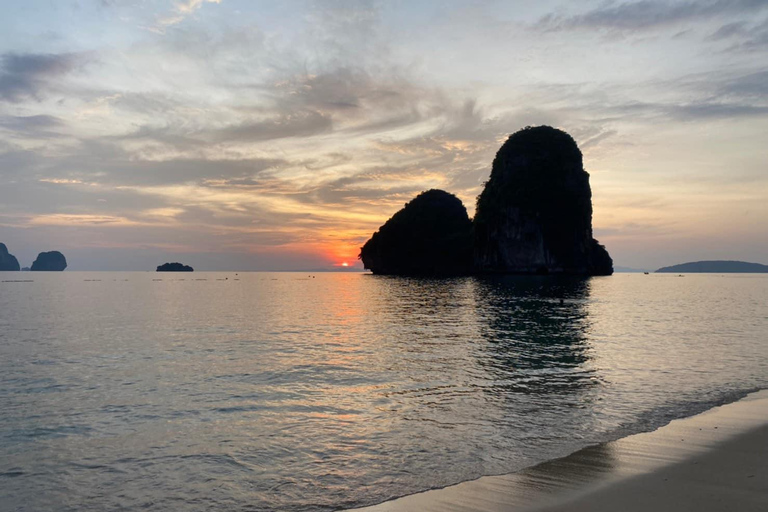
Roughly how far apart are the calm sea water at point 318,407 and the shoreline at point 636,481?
2.08 ft

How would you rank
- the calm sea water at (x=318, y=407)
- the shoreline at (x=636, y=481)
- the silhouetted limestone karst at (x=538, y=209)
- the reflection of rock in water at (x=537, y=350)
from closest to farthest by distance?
the shoreline at (x=636, y=481)
the calm sea water at (x=318, y=407)
the reflection of rock in water at (x=537, y=350)
the silhouetted limestone karst at (x=538, y=209)

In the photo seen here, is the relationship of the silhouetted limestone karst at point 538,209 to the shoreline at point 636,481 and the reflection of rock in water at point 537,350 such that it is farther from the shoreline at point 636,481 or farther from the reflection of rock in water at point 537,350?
the shoreline at point 636,481

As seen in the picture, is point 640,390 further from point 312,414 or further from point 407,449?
point 312,414

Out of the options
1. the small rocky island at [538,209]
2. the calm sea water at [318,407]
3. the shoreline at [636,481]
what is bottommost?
the calm sea water at [318,407]

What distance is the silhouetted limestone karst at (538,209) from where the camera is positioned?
528 feet

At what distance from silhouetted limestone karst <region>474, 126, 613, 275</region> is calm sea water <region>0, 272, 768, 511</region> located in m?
132

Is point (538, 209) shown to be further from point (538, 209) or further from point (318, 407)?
point (318, 407)

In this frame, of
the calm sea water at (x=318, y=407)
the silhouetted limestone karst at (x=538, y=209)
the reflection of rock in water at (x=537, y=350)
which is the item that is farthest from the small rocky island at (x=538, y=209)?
the calm sea water at (x=318, y=407)

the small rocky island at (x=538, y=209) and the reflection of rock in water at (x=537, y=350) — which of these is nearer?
the reflection of rock in water at (x=537, y=350)

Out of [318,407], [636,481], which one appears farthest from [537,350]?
[636,481]

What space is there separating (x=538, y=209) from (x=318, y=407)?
519 ft

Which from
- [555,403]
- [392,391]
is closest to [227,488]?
[392,391]

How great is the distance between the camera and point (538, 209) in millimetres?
160875

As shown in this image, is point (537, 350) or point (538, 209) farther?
point (538, 209)
